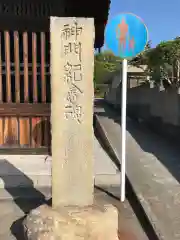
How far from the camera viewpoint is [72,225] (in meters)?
3.51

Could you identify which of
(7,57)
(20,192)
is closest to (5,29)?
(7,57)

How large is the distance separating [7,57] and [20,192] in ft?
11.3

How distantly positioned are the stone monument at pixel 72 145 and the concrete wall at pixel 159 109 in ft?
19.9

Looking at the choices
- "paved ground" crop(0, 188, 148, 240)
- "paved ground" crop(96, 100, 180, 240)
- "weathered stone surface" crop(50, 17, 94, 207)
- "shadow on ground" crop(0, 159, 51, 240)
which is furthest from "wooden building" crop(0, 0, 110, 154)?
"weathered stone surface" crop(50, 17, 94, 207)

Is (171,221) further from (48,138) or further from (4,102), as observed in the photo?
(4,102)

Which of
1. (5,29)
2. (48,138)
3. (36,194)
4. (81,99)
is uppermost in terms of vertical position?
(5,29)

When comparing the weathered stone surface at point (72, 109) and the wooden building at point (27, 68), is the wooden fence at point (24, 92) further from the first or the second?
the weathered stone surface at point (72, 109)

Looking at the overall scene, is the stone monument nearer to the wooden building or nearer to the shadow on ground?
the shadow on ground

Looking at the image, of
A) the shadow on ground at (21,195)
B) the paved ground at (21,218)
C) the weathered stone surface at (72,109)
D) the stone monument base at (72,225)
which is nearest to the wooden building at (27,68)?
the shadow on ground at (21,195)

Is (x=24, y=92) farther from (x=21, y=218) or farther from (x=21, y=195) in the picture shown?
(x=21, y=218)

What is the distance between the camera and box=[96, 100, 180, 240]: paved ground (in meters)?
4.20

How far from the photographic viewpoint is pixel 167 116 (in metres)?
10.5

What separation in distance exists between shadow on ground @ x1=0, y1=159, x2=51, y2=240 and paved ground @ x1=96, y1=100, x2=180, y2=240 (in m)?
1.58

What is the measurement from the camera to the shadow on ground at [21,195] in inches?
161
